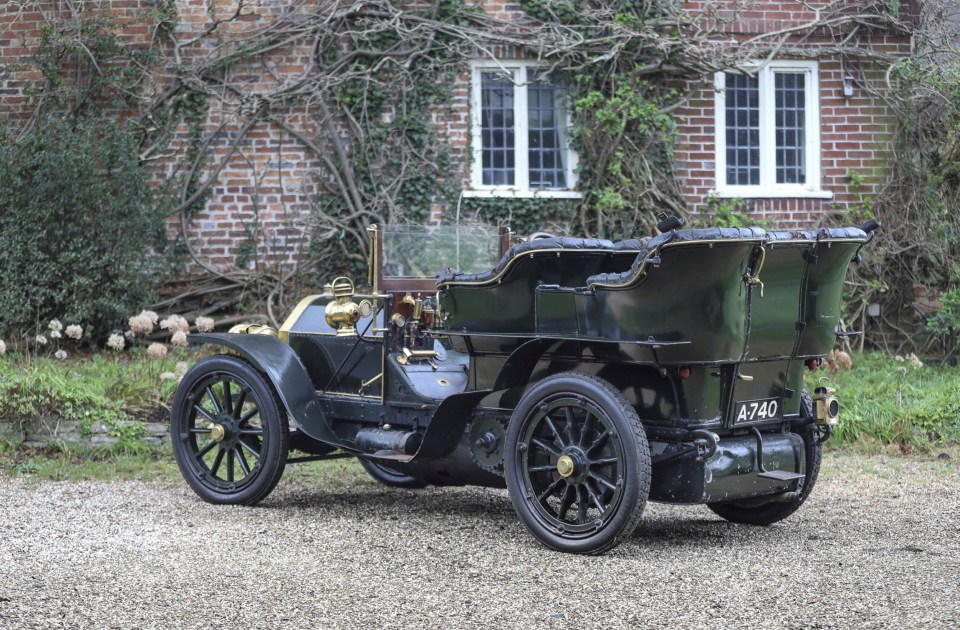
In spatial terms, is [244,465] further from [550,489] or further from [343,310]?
[550,489]

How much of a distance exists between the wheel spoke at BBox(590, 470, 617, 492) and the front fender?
168cm

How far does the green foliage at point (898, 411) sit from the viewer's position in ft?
27.5

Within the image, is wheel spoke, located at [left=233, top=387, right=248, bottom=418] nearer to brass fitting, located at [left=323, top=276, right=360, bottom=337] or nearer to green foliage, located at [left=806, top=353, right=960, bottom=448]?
brass fitting, located at [left=323, top=276, right=360, bottom=337]

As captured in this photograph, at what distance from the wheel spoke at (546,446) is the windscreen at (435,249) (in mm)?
1449

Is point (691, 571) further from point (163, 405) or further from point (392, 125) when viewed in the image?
point (392, 125)

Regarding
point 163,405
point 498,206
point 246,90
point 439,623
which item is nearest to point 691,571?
point 439,623

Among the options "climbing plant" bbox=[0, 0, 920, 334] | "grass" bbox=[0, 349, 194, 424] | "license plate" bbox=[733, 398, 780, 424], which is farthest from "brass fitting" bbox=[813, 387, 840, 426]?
"climbing plant" bbox=[0, 0, 920, 334]

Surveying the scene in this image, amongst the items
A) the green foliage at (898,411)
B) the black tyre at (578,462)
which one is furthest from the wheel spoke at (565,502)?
the green foliage at (898,411)

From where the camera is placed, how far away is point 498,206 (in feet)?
39.0

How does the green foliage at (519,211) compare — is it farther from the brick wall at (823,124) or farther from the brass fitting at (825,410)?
the brass fitting at (825,410)

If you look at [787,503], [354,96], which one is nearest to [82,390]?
[354,96]

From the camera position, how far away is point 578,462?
5168mm

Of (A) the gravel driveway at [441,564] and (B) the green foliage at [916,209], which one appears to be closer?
(A) the gravel driveway at [441,564]

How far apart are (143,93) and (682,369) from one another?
8301mm
